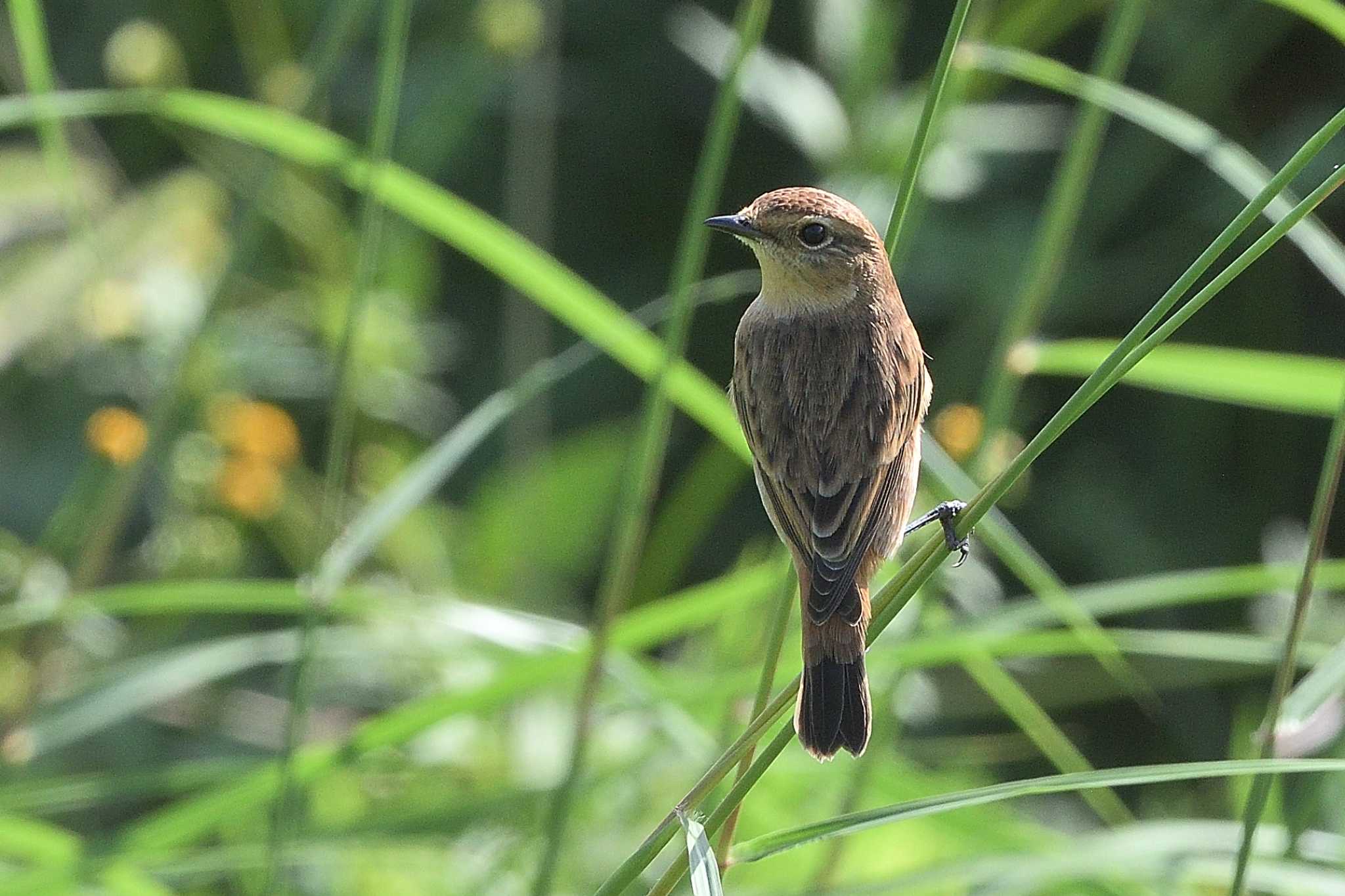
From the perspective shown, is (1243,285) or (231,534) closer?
(231,534)

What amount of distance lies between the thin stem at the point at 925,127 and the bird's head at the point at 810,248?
0.72 m

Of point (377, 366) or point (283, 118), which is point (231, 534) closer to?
point (377, 366)

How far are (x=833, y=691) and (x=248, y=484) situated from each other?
2052 millimetres

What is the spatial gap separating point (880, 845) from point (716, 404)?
3.74 ft

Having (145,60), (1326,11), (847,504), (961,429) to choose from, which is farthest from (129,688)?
(1326,11)

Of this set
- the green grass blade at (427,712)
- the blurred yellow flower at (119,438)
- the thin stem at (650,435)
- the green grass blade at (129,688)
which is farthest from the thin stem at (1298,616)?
the blurred yellow flower at (119,438)

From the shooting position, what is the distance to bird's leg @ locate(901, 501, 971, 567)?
1.76 metres

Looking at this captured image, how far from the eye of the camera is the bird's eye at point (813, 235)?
2.73 metres

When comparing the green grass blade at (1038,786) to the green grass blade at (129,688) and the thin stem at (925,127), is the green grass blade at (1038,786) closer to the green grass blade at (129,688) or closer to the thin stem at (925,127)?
the thin stem at (925,127)

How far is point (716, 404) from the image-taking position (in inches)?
110

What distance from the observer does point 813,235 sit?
108 inches

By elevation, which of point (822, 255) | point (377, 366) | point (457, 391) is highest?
point (457, 391)

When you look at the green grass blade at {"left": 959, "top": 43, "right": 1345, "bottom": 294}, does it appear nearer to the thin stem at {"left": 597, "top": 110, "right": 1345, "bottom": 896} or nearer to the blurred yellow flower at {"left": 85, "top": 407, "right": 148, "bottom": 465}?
the thin stem at {"left": 597, "top": 110, "right": 1345, "bottom": 896}

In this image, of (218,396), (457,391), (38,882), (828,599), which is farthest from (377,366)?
(828,599)
